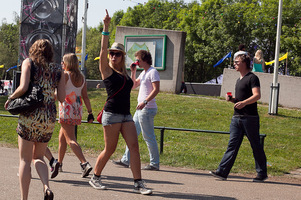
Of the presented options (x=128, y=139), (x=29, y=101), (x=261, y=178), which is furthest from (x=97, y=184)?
(x=261, y=178)

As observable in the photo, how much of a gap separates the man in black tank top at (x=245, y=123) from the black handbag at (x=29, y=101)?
119 inches

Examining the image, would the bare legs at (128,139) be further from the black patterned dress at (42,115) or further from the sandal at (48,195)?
the sandal at (48,195)

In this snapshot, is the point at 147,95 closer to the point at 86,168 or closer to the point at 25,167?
the point at 86,168

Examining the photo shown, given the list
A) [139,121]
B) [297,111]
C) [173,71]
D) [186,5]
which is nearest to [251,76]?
[139,121]

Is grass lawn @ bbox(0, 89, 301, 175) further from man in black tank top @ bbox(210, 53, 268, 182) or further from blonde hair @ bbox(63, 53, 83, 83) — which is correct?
blonde hair @ bbox(63, 53, 83, 83)

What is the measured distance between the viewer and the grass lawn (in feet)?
26.8

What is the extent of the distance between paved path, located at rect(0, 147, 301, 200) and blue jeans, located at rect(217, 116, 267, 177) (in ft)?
0.72

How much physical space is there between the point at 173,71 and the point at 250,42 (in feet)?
89.0

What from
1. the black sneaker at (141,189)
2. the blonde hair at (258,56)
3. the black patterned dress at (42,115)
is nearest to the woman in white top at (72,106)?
the black sneaker at (141,189)

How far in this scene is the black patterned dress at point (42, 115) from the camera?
175 inches

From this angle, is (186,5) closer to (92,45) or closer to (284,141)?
(92,45)

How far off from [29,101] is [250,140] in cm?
350

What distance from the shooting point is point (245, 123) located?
6.56m

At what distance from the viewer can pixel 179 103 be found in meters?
16.8
